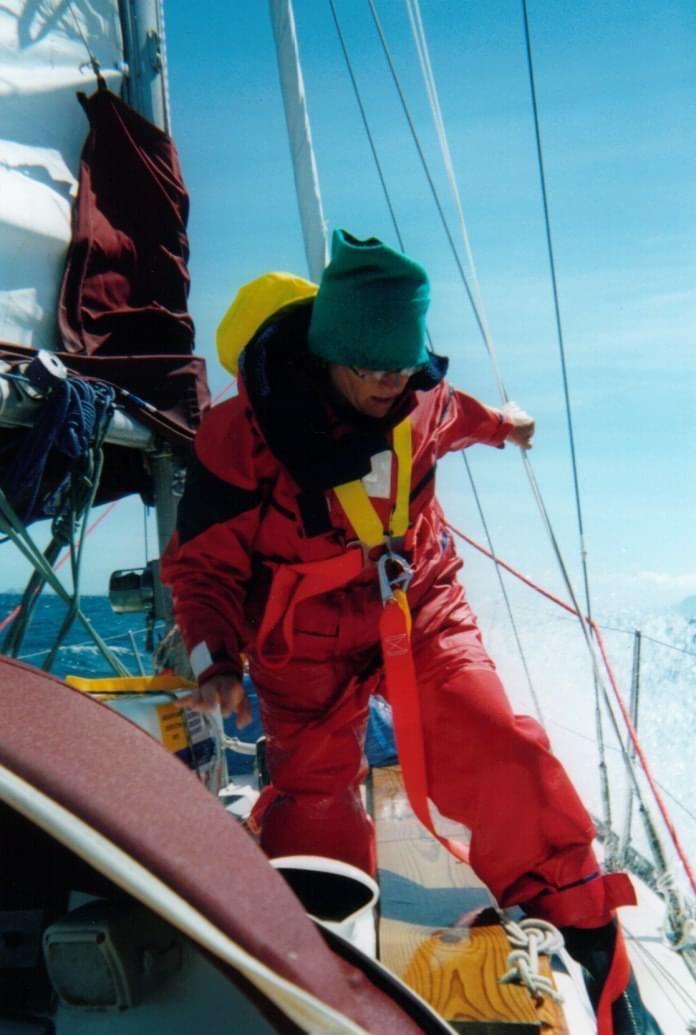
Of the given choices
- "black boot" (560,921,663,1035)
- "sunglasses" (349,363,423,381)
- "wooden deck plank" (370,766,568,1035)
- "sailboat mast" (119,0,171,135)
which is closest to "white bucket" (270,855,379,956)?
"wooden deck plank" (370,766,568,1035)

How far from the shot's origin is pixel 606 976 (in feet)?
5.14

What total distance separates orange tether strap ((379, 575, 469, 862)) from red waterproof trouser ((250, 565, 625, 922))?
51mm

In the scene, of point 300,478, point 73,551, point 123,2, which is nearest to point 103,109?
point 123,2

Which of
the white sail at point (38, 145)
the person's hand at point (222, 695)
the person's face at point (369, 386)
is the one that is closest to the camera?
the person's hand at point (222, 695)

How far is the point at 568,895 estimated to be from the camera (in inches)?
65.2

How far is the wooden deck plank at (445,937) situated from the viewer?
1.28 meters

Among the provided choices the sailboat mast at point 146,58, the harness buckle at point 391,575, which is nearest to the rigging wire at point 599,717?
the harness buckle at point 391,575

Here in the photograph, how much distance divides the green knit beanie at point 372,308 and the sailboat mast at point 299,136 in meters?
1.43

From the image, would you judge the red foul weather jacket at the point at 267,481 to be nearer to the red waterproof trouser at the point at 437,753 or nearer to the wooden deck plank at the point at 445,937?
the red waterproof trouser at the point at 437,753

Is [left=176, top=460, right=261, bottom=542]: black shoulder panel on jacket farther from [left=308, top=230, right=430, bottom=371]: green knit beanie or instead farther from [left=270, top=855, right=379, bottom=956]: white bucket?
[left=270, top=855, right=379, bottom=956]: white bucket

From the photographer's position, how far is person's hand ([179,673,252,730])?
1681mm

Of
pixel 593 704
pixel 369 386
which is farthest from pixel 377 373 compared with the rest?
pixel 593 704

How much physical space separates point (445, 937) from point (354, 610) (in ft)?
2.46

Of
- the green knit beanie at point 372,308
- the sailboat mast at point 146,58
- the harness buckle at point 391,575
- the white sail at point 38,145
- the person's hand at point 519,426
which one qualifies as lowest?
the harness buckle at point 391,575
